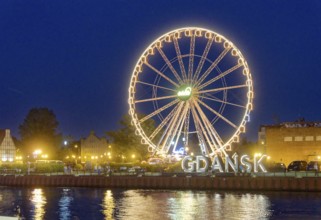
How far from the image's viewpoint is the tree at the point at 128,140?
4584 inches

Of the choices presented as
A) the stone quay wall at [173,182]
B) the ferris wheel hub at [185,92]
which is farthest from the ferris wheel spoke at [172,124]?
the stone quay wall at [173,182]

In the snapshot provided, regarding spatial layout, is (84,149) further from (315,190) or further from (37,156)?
→ (315,190)

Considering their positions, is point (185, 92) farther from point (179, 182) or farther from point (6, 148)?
point (6, 148)

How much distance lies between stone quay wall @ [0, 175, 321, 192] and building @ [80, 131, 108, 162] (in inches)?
3600

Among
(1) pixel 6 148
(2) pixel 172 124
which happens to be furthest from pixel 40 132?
(2) pixel 172 124

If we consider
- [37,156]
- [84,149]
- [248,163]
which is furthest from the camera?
[84,149]

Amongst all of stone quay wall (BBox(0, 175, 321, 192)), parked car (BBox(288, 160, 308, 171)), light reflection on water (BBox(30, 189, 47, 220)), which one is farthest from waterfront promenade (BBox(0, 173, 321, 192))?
parked car (BBox(288, 160, 308, 171))

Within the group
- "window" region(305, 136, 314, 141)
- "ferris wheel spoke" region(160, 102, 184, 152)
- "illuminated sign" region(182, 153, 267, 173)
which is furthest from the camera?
"window" region(305, 136, 314, 141)

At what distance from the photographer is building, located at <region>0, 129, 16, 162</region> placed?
123125 millimetres

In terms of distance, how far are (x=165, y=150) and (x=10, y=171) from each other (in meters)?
25.4

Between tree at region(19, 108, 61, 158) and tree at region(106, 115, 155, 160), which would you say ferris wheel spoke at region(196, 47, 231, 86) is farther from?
tree at region(19, 108, 61, 158)

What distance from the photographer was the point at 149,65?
7375 centimetres

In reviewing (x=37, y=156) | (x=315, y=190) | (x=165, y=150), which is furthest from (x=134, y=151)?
(x=315, y=190)

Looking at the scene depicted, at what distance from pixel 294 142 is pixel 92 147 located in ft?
297
